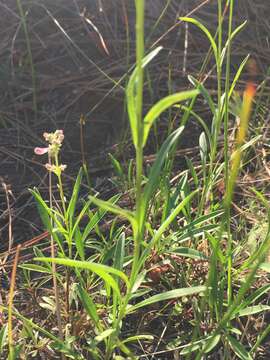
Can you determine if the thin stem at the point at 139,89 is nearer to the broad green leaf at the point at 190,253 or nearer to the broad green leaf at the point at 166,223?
the broad green leaf at the point at 166,223

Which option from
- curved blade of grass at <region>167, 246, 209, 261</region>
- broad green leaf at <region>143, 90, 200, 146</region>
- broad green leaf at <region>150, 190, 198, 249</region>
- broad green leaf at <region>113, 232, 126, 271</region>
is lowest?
curved blade of grass at <region>167, 246, 209, 261</region>

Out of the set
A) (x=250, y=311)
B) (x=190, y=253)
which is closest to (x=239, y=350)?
(x=250, y=311)

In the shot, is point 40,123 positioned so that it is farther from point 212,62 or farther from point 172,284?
point 172,284

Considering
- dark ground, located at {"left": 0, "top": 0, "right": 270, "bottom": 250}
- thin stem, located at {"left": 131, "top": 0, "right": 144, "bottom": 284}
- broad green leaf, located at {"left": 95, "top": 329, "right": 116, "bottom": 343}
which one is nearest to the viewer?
thin stem, located at {"left": 131, "top": 0, "right": 144, "bottom": 284}

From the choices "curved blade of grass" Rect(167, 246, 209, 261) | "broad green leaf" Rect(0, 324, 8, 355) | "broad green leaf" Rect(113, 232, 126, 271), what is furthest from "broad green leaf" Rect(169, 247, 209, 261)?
"broad green leaf" Rect(0, 324, 8, 355)

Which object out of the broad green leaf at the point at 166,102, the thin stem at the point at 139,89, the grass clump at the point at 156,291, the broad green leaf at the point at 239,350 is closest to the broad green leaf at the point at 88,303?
the grass clump at the point at 156,291

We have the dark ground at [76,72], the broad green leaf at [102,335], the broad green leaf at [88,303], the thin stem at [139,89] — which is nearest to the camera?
the thin stem at [139,89]

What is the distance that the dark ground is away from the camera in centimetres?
163

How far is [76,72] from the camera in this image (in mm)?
1925

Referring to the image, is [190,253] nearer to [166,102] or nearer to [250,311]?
[250,311]

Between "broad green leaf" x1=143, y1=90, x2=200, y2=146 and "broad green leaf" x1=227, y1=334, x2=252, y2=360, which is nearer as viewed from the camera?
"broad green leaf" x1=143, y1=90, x2=200, y2=146

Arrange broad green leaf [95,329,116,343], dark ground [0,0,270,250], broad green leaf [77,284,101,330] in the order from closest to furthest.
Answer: broad green leaf [95,329,116,343], broad green leaf [77,284,101,330], dark ground [0,0,270,250]

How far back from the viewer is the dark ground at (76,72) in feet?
5.34

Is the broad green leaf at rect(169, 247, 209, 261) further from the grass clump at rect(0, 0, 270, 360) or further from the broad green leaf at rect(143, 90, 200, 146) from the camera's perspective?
the broad green leaf at rect(143, 90, 200, 146)
